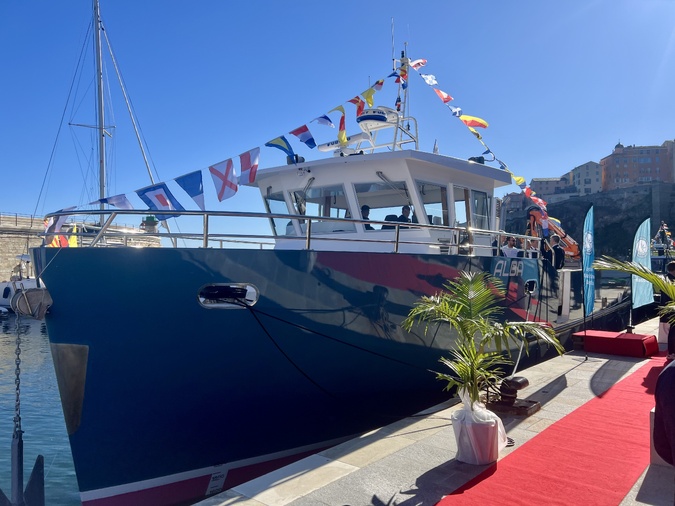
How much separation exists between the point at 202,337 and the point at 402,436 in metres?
2.06

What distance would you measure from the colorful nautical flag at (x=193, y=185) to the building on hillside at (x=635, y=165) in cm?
10069

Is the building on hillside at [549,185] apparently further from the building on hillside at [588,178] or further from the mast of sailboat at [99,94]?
the mast of sailboat at [99,94]

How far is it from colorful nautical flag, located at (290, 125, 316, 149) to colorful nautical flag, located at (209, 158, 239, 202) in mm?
2236

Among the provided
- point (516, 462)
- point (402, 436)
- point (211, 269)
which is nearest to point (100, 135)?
point (211, 269)

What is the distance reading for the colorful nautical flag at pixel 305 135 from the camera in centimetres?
822

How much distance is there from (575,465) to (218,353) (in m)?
3.08

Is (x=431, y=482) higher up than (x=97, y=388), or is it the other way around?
(x=97, y=388)

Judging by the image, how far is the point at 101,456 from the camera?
4.70 m

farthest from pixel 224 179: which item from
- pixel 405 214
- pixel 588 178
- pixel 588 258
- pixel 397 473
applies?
pixel 588 178

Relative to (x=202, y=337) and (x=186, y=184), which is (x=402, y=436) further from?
(x=186, y=184)

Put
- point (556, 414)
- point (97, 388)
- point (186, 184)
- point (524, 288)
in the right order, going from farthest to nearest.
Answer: point (524, 288) → point (186, 184) → point (556, 414) → point (97, 388)

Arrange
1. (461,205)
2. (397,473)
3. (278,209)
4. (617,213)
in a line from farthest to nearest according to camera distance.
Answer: (617,213)
(278,209)
(461,205)
(397,473)

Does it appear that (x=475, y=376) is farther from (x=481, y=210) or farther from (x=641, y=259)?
(x=641, y=259)

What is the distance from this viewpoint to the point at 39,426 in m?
9.97
